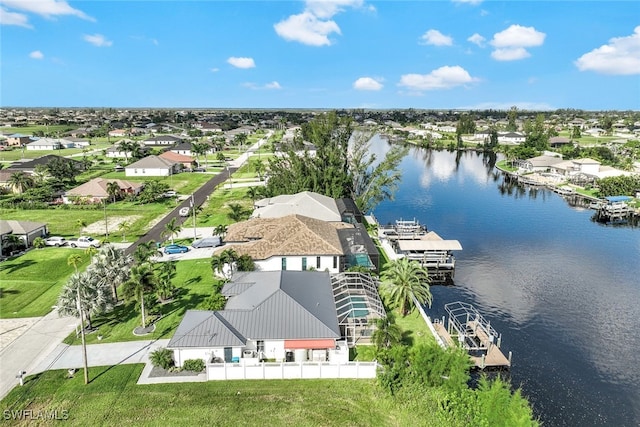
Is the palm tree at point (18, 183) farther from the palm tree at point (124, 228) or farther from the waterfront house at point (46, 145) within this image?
the waterfront house at point (46, 145)

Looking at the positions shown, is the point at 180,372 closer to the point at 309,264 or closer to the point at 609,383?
the point at 309,264

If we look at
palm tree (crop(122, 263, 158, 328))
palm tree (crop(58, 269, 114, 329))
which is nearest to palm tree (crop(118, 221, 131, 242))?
palm tree (crop(58, 269, 114, 329))

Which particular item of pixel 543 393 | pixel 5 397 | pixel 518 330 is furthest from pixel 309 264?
Result: pixel 5 397

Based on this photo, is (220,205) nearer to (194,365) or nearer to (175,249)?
(175,249)

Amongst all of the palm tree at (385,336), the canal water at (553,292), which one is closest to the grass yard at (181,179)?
the canal water at (553,292)

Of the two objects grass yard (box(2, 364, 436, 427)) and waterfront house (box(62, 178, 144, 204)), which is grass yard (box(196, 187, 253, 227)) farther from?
grass yard (box(2, 364, 436, 427))

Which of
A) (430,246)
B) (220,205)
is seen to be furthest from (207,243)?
(430,246)
